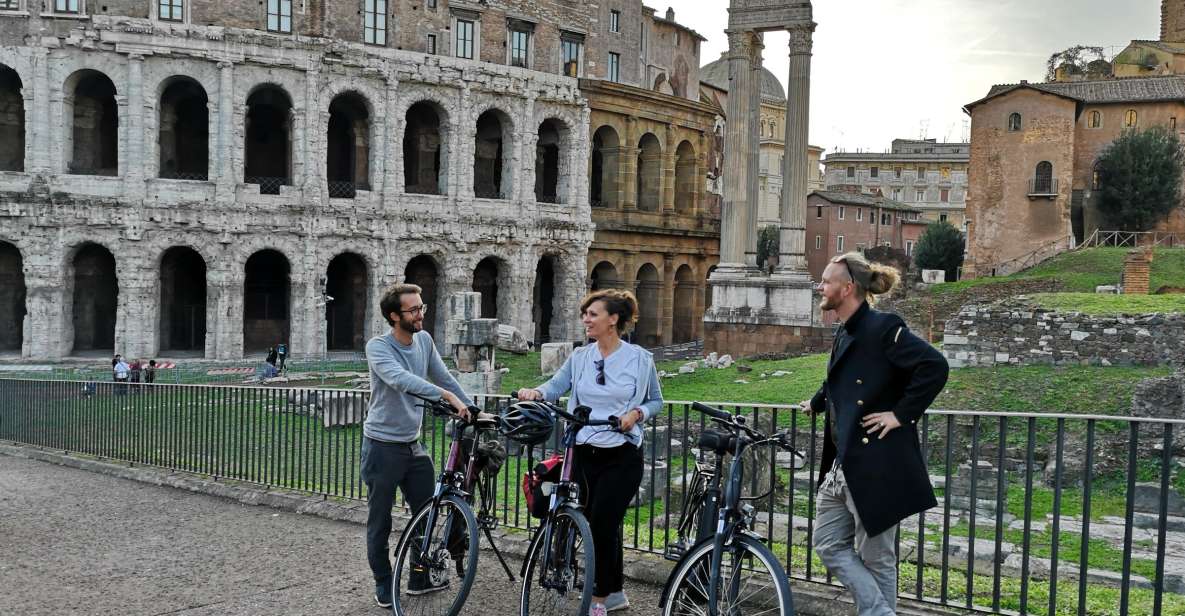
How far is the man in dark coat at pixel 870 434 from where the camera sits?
4809mm

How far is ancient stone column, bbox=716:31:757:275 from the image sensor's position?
103 ft

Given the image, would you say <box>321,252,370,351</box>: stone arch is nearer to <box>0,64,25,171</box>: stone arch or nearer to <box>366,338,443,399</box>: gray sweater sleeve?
<box>0,64,25,171</box>: stone arch

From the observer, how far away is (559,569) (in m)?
5.84

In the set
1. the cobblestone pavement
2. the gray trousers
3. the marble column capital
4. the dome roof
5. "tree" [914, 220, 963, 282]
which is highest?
the dome roof

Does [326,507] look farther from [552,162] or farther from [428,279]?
[552,162]

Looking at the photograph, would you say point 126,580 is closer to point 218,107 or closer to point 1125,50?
point 218,107

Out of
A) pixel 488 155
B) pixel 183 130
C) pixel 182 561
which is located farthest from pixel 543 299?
pixel 182 561

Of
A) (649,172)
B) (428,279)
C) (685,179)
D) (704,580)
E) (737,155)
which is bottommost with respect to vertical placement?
(704,580)

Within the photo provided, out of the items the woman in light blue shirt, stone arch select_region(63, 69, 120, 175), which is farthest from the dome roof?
the woman in light blue shirt

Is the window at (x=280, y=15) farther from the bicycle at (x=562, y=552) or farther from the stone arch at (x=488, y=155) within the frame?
the bicycle at (x=562, y=552)

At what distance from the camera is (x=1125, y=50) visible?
63.7 m

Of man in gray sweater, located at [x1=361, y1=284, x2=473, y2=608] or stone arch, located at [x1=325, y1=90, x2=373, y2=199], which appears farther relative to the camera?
stone arch, located at [x1=325, y1=90, x2=373, y2=199]

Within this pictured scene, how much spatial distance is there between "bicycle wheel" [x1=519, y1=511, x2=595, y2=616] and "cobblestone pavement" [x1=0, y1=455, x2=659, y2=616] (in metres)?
0.69

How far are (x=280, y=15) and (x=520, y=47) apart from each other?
9.51m
